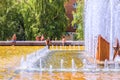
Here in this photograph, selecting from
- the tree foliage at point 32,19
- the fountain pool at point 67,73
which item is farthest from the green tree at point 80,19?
the fountain pool at point 67,73

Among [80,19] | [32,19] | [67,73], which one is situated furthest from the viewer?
[80,19]

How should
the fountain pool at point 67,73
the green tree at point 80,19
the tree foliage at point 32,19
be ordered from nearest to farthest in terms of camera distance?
the fountain pool at point 67,73 → the tree foliage at point 32,19 → the green tree at point 80,19

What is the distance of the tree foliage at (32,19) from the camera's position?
138 ft

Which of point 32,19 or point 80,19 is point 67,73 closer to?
point 32,19

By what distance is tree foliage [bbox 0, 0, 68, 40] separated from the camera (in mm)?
42125

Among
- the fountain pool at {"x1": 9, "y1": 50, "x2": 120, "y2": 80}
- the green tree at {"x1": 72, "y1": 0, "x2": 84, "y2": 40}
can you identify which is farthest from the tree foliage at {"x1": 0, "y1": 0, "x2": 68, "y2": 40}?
the fountain pool at {"x1": 9, "y1": 50, "x2": 120, "y2": 80}

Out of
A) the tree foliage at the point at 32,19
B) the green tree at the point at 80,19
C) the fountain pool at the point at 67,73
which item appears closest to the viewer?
the fountain pool at the point at 67,73

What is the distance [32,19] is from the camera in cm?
4238

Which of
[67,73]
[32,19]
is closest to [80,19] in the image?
[32,19]

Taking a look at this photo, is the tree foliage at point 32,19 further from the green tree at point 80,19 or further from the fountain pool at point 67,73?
the fountain pool at point 67,73

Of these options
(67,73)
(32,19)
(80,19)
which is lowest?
(67,73)

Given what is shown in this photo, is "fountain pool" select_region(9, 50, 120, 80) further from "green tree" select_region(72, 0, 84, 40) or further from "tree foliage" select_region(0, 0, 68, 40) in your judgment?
"green tree" select_region(72, 0, 84, 40)

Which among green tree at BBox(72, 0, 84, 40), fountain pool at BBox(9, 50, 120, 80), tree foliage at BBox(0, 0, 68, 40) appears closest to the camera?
fountain pool at BBox(9, 50, 120, 80)

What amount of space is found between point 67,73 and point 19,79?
6.77 feet
